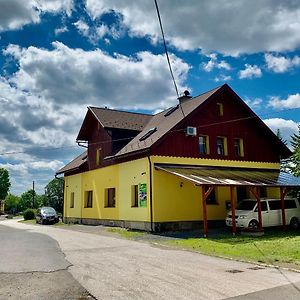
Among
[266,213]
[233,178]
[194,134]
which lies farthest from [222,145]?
[266,213]

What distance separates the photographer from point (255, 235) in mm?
16938

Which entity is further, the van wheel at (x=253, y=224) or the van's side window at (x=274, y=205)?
the van's side window at (x=274, y=205)

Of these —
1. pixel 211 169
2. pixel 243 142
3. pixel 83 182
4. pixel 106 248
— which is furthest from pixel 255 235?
pixel 83 182

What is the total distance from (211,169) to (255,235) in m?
6.02

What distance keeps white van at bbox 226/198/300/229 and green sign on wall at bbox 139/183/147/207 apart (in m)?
4.67

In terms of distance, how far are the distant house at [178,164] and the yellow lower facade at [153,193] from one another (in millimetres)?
56

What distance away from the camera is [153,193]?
19656 mm

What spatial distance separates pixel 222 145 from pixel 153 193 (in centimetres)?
688

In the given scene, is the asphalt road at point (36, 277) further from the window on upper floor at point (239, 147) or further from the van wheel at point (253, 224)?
the window on upper floor at point (239, 147)

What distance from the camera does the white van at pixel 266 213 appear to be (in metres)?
18.6

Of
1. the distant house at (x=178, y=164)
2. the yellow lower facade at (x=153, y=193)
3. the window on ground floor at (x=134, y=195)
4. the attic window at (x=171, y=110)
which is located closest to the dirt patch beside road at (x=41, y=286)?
the distant house at (x=178, y=164)

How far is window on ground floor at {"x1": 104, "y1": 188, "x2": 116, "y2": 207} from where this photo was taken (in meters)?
24.9

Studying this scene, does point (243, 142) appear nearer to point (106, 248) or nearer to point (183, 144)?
point (183, 144)

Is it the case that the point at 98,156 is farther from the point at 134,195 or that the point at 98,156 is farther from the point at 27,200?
the point at 27,200
